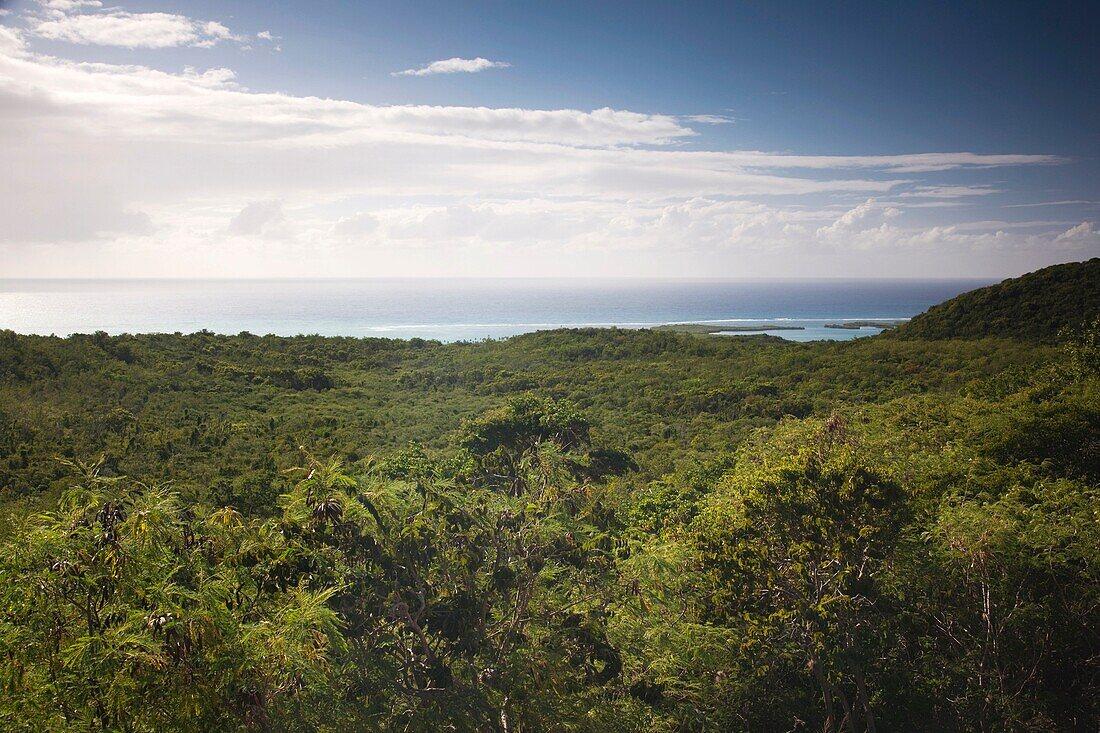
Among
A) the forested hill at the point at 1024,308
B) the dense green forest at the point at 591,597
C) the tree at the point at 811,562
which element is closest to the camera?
the dense green forest at the point at 591,597

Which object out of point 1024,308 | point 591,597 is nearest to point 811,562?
point 591,597

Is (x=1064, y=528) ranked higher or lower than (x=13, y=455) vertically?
higher

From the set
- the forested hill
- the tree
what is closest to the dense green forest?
the tree

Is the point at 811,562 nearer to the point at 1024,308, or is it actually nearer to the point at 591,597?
the point at 591,597

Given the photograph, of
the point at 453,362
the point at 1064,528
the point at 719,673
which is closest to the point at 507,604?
the point at 719,673

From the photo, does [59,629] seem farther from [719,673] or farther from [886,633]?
[886,633]

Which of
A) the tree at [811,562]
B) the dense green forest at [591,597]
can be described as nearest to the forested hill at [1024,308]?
the dense green forest at [591,597]

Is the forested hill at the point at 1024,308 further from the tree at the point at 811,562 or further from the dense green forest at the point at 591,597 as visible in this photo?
the tree at the point at 811,562

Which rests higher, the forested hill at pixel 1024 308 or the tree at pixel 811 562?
the forested hill at pixel 1024 308
